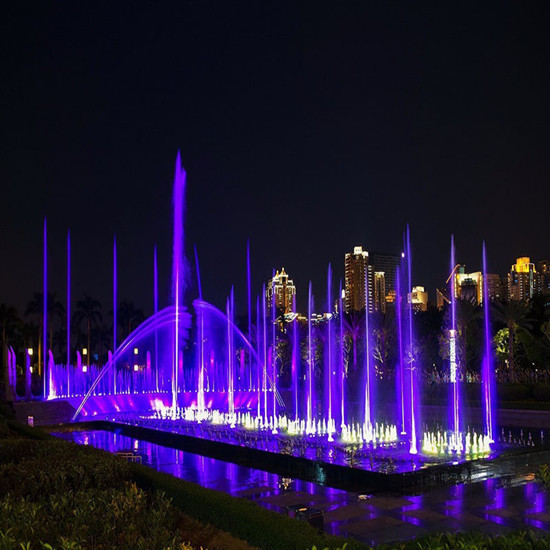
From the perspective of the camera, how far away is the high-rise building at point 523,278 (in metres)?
151

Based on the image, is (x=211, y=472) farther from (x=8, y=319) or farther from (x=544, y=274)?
(x=544, y=274)

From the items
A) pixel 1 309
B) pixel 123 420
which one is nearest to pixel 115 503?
pixel 123 420

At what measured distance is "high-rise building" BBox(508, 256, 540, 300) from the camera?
151 m

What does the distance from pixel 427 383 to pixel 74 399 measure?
17.9m

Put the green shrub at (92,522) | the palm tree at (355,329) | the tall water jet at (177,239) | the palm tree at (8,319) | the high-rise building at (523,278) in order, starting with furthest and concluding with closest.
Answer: the high-rise building at (523,278), the palm tree at (8,319), the palm tree at (355,329), the tall water jet at (177,239), the green shrub at (92,522)

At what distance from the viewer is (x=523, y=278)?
156 m

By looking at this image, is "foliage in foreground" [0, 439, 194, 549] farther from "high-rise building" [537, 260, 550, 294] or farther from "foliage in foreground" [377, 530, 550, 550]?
"high-rise building" [537, 260, 550, 294]

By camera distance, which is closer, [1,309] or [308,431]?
[308,431]

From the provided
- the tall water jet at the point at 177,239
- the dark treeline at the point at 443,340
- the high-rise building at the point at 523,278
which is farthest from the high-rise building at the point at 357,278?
the tall water jet at the point at 177,239

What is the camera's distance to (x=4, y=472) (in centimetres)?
761

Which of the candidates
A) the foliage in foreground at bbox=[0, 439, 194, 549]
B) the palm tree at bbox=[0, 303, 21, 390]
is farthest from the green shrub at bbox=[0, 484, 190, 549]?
the palm tree at bbox=[0, 303, 21, 390]

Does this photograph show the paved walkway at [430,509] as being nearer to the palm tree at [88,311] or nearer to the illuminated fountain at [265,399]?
the illuminated fountain at [265,399]

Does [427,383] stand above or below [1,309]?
below

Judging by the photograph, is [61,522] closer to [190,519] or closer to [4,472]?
[190,519]
